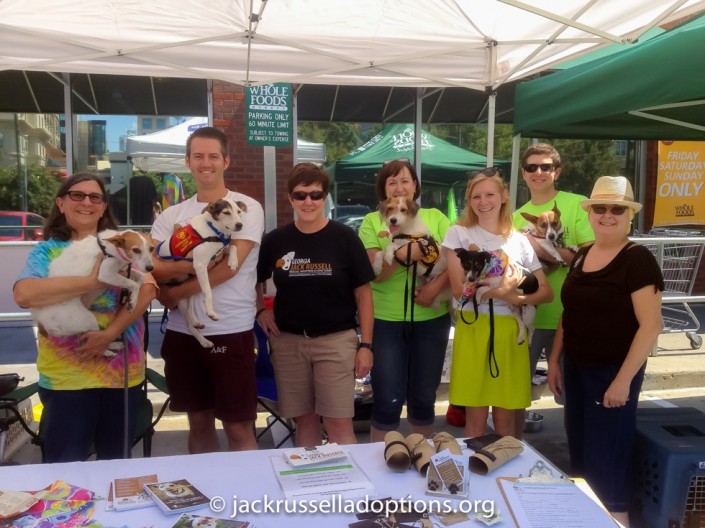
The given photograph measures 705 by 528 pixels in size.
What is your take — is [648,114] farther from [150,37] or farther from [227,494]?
[227,494]

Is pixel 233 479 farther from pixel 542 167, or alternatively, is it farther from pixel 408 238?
pixel 542 167

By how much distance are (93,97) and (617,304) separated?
709cm

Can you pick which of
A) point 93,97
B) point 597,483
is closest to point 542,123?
point 597,483

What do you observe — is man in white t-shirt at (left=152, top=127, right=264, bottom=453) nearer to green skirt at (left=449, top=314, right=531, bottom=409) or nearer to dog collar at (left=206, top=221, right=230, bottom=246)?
dog collar at (left=206, top=221, right=230, bottom=246)

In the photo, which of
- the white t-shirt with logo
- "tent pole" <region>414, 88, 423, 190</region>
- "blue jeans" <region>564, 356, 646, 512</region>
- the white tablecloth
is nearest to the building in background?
"tent pole" <region>414, 88, 423, 190</region>

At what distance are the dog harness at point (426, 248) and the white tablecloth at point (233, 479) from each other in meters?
1.26

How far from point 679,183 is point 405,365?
769 centimetres

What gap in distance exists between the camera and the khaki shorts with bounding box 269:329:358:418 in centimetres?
296

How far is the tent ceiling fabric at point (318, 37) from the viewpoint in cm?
364

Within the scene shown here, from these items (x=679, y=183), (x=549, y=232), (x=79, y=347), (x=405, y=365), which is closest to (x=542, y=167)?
(x=549, y=232)

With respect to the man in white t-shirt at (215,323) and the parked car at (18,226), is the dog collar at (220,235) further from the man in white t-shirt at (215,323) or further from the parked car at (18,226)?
the parked car at (18,226)

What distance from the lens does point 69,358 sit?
2.56 m

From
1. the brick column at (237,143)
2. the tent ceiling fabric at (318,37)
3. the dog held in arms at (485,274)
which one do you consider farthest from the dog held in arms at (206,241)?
the brick column at (237,143)

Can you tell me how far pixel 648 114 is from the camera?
13.8ft
